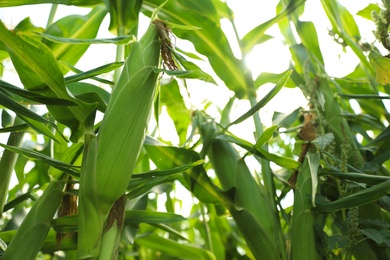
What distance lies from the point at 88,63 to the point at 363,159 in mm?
688

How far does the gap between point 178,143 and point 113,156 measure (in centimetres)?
67

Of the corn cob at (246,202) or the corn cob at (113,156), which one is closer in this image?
the corn cob at (113,156)

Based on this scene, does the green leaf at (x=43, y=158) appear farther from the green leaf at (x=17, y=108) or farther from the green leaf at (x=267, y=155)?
the green leaf at (x=267, y=155)

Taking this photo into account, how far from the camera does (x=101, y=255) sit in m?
0.53

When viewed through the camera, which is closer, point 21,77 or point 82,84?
point 21,77

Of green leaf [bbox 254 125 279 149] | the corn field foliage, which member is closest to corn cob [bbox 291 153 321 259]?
the corn field foliage

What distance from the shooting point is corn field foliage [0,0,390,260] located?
1.81ft

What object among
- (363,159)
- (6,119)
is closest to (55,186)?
(6,119)

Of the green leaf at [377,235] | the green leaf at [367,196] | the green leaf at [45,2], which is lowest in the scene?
the green leaf at [377,235]

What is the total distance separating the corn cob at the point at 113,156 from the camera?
0.52 m

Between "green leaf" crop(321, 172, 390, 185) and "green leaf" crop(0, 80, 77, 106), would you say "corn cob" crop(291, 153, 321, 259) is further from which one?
"green leaf" crop(0, 80, 77, 106)

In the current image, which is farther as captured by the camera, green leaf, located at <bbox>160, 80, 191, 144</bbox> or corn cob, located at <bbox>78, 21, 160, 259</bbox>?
green leaf, located at <bbox>160, 80, 191, 144</bbox>

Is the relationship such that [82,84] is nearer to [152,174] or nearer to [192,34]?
[152,174]

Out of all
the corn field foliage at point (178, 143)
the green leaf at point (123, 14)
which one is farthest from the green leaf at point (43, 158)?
the green leaf at point (123, 14)
